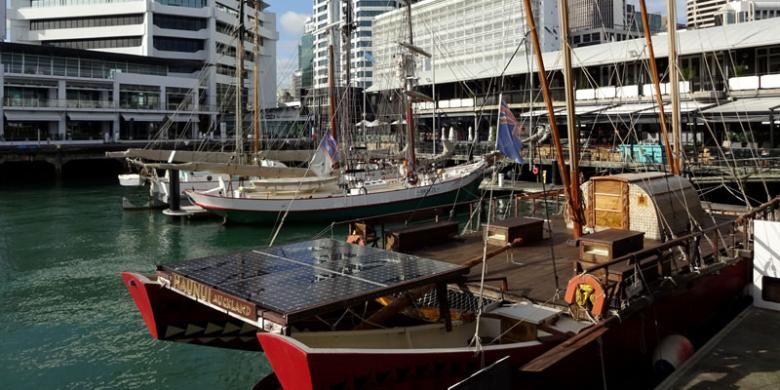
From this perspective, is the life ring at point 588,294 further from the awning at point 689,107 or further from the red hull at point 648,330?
the awning at point 689,107

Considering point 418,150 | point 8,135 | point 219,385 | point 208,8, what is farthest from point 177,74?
point 219,385

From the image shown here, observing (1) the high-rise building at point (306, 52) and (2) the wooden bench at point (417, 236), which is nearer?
(2) the wooden bench at point (417, 236)

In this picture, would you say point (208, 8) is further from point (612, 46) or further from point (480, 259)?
point (480, 259)

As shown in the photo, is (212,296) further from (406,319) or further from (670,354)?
(670,354)

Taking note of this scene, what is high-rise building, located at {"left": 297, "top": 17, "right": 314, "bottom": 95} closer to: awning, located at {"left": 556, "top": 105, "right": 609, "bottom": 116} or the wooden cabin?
awning, located at {"left": 556, "top": 105, "right": 609, "bottom": 116}

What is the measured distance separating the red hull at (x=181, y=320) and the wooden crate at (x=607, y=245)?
259 inches

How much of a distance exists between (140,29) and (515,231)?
269 feet

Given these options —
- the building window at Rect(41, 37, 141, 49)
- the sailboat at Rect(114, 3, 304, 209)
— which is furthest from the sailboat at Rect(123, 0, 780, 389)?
the building window at Rect(41, 37, 141, 49)

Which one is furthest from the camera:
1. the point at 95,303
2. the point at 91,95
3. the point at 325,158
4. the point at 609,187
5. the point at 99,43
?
the point at 99,43

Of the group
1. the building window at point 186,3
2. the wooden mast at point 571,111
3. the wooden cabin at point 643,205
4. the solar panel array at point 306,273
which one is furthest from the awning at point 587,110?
the building window at point 186,3

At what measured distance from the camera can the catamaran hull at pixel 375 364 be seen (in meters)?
7.60

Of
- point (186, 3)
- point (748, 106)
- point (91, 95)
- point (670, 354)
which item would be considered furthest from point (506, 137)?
point (186, 3)

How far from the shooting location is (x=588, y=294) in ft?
32.6

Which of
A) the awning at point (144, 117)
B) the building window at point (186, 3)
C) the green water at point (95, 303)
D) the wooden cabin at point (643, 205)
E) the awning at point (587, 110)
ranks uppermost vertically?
the building window at point (186, 3)
